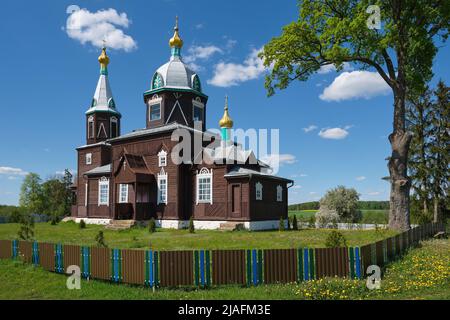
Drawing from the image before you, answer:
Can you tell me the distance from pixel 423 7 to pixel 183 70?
56.9 feet

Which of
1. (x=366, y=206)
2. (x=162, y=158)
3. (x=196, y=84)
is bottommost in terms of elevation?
(x=366, y=206)

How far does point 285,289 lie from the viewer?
9.20 meters

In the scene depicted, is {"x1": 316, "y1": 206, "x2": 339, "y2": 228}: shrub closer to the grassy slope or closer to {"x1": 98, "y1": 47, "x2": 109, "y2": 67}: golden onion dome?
the grassy slope

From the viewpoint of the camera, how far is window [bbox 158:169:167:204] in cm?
2611

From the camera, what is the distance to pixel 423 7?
1831 cm

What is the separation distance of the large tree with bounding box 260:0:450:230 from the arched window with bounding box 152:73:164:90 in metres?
10.8

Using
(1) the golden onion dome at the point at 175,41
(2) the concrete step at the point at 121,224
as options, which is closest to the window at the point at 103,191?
(2) the concrete step at the point at 121,224

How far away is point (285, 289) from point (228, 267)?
5.07ft

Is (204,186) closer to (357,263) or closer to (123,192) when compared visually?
(123,192)

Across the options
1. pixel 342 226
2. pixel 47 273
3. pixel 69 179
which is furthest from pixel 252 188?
pixel 69 179

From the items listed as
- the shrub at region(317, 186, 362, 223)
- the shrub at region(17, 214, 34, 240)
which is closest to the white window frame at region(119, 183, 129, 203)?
the shrub at region(17, 214, 34, 240)

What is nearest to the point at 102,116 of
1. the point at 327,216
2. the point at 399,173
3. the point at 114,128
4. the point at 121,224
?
the point at 114,128
